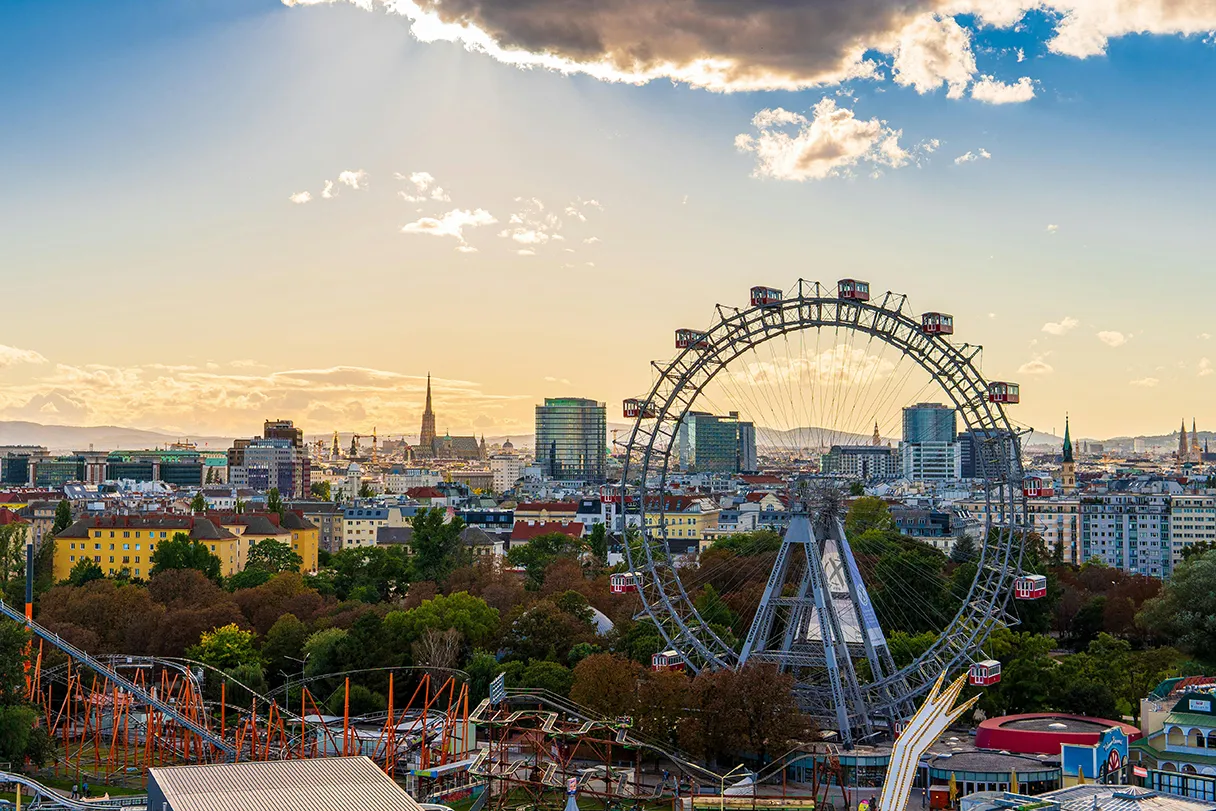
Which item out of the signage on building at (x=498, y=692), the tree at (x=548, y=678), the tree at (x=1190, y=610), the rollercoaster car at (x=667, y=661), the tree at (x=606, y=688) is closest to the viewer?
the signage on building at (x=498, y=692)

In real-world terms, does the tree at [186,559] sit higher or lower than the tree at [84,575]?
higher

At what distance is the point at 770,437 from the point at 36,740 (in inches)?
1308

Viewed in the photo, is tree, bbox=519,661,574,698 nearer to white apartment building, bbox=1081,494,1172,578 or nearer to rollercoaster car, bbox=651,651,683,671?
rollercoaster car, bbox=651,651,683,671

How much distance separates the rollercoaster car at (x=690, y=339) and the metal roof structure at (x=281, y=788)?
26.1 metres

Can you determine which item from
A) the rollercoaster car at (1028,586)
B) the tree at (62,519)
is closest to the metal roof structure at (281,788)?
the rollercoaster car at (1028,586)

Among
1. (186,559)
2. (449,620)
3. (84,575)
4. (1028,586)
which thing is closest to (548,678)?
(449,620)

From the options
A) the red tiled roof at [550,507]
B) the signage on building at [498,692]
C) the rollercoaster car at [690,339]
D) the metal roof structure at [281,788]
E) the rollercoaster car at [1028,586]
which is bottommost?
the metal roof structure at [281,788]

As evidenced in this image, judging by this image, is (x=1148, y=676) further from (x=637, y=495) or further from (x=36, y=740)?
(x=36, y=740)

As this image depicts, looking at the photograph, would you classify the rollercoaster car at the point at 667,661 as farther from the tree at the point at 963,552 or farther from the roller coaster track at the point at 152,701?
the tree at the point at 963,552

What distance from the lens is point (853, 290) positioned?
62625 millimetres

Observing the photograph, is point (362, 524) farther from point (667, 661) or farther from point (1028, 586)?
point (1028, 586)

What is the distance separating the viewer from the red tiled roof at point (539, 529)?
15612 centimetres

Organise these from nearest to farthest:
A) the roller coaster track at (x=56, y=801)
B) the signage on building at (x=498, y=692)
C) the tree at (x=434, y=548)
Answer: the roller coaster track at (x=56, y=801) < the signage on building at (x=498, y=692) < the tree at (x=434, y=548)

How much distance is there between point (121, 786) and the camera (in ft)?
194
